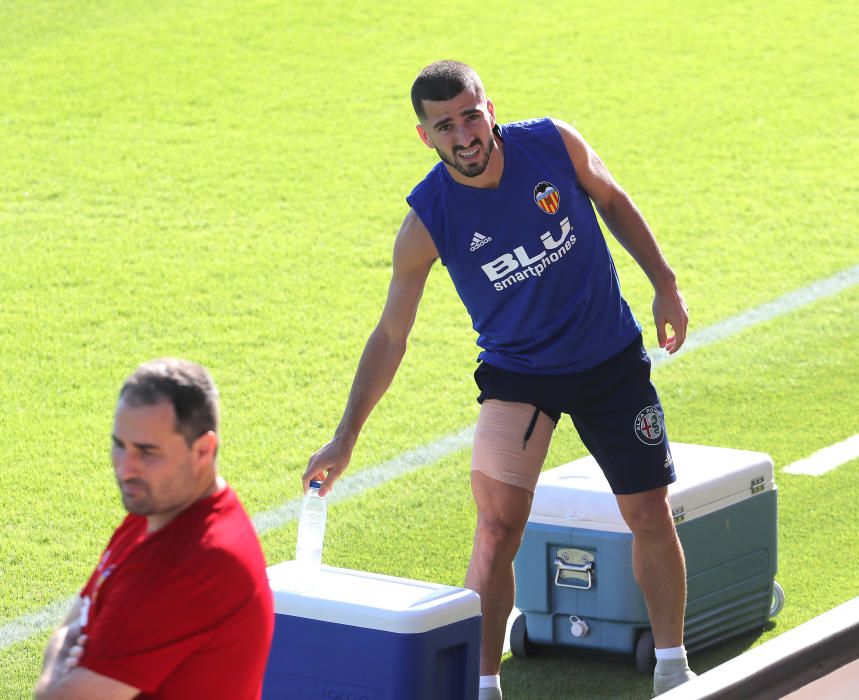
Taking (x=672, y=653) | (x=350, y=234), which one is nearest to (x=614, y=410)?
(x=672, y=653)

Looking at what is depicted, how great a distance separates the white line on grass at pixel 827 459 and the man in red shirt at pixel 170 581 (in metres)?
4.20

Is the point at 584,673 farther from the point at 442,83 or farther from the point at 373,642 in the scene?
the point at 442,83

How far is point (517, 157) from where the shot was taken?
4539 millimetres

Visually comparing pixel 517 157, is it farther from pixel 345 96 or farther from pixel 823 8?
pixel 823 8

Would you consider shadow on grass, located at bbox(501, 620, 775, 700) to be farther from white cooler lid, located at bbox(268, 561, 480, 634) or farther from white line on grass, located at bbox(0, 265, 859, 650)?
white line on grass, located at bbox(0, 265, 859, 650)

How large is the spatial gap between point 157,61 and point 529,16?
3.54 meters

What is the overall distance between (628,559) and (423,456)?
7.66 ft

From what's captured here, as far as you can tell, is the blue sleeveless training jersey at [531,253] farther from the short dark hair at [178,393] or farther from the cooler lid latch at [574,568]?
the short dark hair at [178,393]

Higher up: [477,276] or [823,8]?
[823,8]

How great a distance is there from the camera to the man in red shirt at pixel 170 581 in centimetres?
285

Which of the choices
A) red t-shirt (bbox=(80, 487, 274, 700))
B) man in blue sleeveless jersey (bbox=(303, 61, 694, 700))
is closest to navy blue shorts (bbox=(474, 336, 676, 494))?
man in blue sleeveless jersey (bbox=(303, 61, 694, 700))

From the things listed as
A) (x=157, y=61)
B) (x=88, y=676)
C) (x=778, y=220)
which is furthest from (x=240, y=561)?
(x=157, y=61)

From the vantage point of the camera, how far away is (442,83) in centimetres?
434

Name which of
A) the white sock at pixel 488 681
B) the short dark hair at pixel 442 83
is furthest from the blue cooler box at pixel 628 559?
the short dark hair at pixel 442 83
